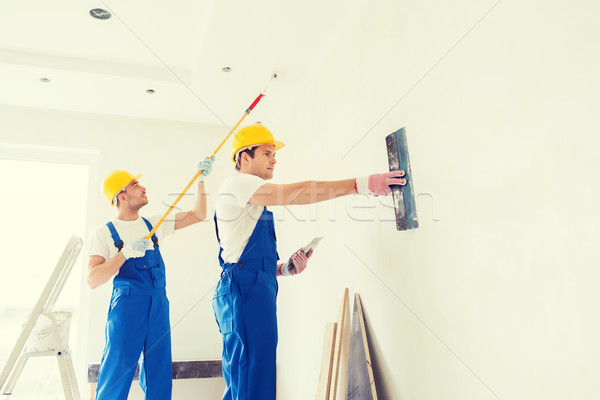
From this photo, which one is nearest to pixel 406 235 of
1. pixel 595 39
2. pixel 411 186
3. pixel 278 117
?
pixel 411 186

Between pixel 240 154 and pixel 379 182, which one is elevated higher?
pixel 240 154

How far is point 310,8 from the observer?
228 centimetres

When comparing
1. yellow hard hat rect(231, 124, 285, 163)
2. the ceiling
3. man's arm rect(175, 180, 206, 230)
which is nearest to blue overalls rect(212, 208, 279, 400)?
yellow hard hat rect(231, 124, 285, 163)

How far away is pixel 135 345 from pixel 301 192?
135 centimetres

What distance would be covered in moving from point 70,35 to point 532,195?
2.98m

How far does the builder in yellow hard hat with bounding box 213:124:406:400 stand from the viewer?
1760mm

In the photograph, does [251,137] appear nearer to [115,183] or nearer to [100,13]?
[115,183]

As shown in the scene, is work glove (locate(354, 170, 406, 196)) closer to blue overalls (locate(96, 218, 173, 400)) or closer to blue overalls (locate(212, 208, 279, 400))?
blue overalls (locate(212, 208, 279, 400))

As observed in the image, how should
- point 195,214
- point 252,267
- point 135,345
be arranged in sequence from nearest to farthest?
point 252,267 → point 135,345 → point 195,214

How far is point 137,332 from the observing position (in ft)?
7.85

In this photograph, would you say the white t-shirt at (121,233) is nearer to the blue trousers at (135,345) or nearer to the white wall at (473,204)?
the blue trousers at (135,345)

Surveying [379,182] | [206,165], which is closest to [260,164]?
[379,182]

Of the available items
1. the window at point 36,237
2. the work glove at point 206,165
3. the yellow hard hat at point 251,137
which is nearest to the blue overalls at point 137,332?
the work glove at point 206,165

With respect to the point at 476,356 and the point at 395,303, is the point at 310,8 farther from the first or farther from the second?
the point at 476,356
